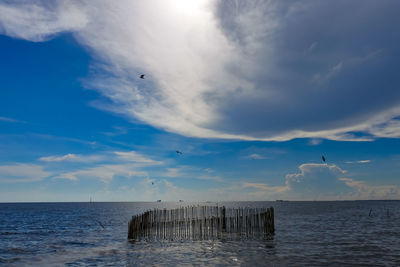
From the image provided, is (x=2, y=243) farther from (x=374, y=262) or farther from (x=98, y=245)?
(x=374, y=262)

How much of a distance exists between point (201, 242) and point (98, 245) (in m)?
8.56

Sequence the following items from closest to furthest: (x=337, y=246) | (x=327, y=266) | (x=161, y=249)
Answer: (x=327, y=266), (x=161, y=249), (x=337, y=246)

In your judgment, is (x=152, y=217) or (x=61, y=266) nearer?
(x=61, y=266)

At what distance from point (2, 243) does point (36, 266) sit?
12.6 meters

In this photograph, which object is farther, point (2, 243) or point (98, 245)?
point (2, 243)

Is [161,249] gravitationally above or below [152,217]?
below

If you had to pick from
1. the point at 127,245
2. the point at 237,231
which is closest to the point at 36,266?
the point at 127,245

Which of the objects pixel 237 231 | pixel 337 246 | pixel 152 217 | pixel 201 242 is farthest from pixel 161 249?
pixel 337 246

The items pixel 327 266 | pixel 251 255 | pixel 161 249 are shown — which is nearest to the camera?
pixel 327 266

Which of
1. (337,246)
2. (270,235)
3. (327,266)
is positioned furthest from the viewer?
(270,235)

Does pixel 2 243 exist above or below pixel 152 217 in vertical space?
below

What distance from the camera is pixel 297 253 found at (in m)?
18.8

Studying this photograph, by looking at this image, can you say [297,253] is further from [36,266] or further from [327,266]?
[36,266]

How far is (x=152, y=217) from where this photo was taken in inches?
989
